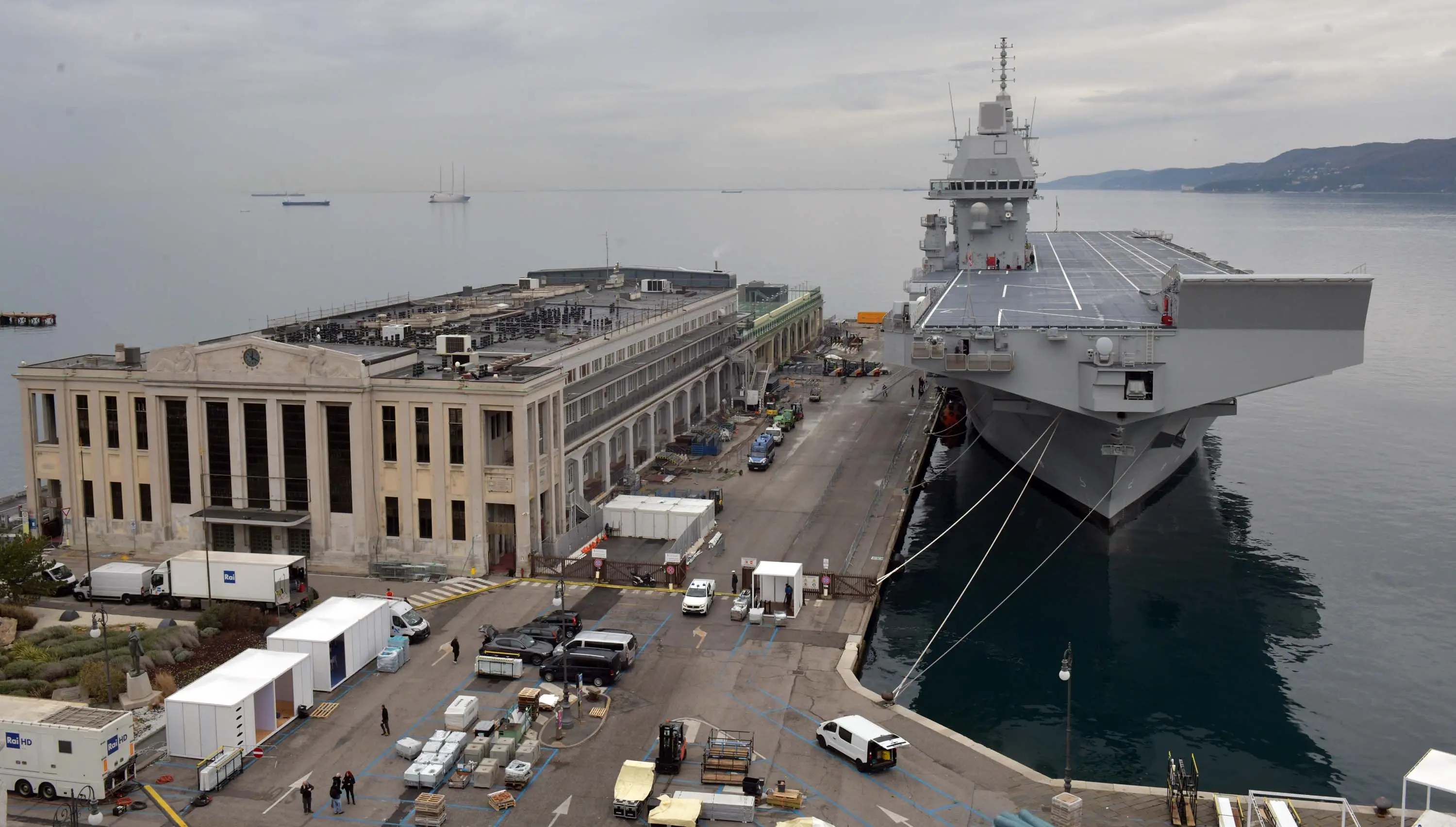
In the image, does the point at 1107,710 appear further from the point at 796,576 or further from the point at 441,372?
the point at 441,372

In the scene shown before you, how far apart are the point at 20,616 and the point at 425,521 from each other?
11.4 meters

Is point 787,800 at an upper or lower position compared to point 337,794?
lower

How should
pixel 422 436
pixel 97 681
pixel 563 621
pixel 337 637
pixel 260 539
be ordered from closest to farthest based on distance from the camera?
pixel 97 681 < pixel 337 637 < pixel 563 621 < pixel 422 436 < pixel 260 539

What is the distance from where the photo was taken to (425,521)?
37688mm

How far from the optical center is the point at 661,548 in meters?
40.7

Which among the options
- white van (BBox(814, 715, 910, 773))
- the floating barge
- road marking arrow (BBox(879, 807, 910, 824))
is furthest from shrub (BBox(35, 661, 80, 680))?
the floating barge

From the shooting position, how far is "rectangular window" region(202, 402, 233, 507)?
38312mm

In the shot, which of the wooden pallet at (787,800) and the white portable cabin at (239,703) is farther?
the white portable cabin at (239,703)

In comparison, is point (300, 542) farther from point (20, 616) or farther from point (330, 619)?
point (330, 619)

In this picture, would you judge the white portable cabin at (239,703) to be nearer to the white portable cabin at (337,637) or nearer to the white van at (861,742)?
the white portable cabin at (337,637)

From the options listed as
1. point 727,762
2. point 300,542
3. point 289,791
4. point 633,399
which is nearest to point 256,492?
point 300,542

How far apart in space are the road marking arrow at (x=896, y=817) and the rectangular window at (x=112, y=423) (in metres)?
29.4

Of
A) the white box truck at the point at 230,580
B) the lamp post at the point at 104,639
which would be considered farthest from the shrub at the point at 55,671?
the white box truck at the point at 230,580

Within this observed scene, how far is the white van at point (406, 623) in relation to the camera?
3167cm
